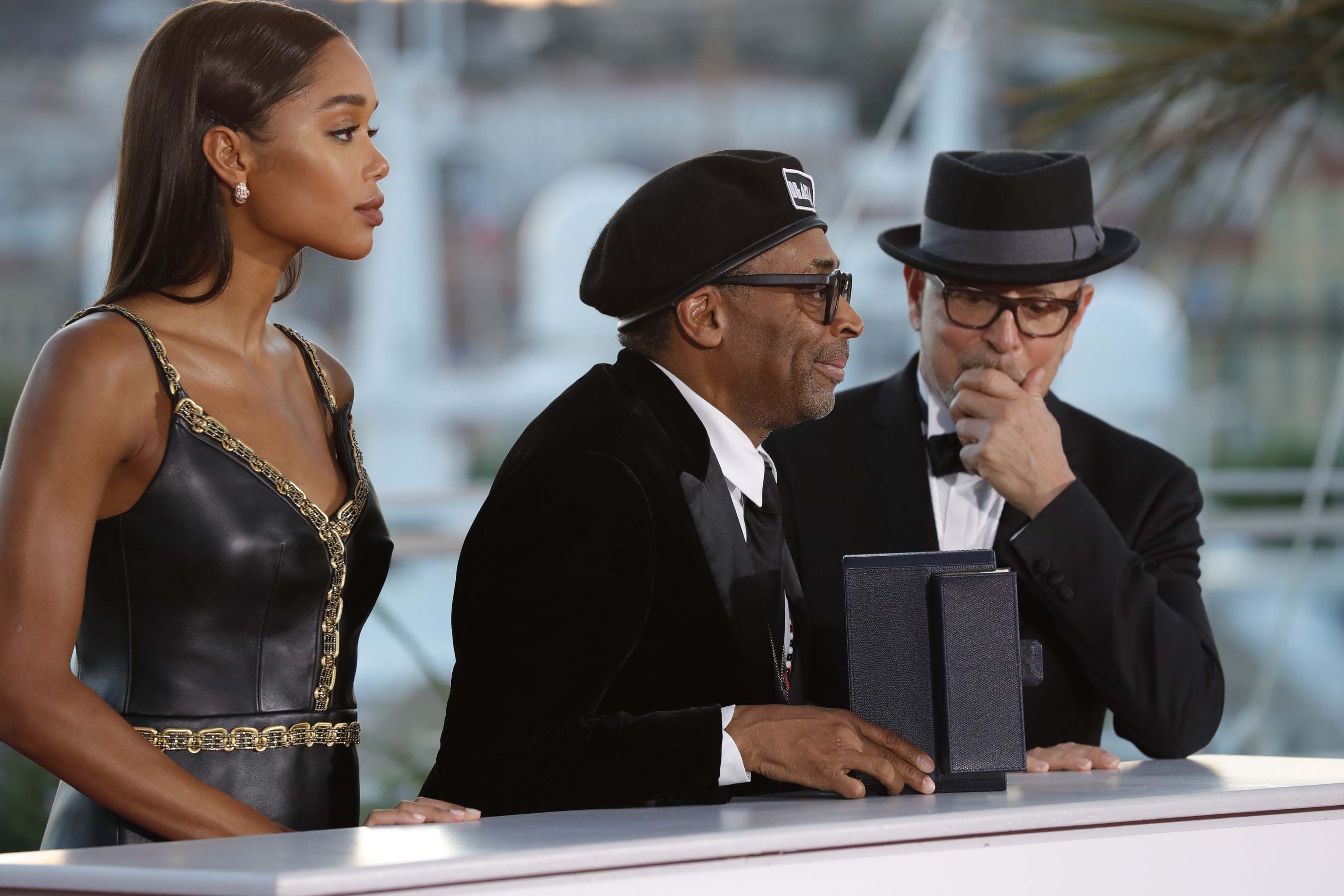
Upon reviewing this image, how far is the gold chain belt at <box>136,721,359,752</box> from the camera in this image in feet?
5.46

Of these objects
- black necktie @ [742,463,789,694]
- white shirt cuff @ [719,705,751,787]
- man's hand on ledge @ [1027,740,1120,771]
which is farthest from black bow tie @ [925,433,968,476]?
white shirt cuff @ [719,705,751,787]

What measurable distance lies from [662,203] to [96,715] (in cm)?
94

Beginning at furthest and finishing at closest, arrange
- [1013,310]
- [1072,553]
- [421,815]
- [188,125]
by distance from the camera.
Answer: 1. [1013,310]
2. [1072,553]
3. [188,125]
4. [421,815]

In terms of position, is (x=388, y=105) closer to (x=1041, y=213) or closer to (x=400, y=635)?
(x=400, y=635)

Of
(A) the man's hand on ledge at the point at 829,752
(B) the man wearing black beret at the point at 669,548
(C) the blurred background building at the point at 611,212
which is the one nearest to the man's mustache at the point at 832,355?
(B) the man wearing black beret at the point at 669,548

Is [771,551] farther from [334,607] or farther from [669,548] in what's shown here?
[334,607]

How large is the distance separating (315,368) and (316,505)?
259 millimetres

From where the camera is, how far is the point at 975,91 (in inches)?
202

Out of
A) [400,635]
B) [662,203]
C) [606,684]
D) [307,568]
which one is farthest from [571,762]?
[400,635]

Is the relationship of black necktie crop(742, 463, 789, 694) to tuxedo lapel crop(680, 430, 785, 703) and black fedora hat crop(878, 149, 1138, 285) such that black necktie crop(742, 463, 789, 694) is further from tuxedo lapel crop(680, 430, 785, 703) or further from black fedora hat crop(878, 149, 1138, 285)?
black fedora hat crop(878, 149, 1138, 285)

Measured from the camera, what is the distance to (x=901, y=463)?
2332 millimetres

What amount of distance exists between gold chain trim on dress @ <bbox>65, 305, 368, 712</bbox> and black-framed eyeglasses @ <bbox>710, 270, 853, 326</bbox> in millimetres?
557

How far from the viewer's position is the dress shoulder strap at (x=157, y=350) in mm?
1674

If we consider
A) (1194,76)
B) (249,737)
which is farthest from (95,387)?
(1194,76)
